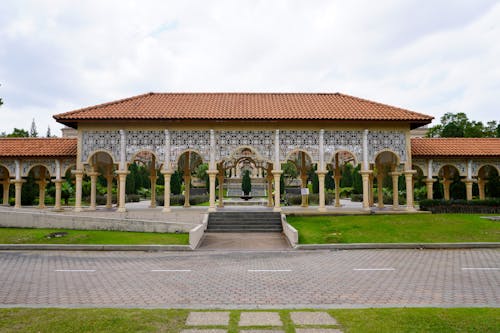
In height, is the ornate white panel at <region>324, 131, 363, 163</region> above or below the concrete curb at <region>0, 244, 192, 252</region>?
above

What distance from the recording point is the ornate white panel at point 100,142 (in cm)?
1956

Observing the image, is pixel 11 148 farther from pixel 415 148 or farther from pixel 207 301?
pixel 415 148

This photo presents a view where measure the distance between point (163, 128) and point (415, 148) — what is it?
15.3 m

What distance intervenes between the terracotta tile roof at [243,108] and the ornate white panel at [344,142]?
108 centimetres

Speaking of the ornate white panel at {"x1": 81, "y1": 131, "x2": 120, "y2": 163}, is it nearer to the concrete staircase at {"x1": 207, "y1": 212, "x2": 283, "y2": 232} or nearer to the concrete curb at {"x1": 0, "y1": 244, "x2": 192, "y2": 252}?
the concrete staircase at {"x1": 207, "y1": 212, "x2": 283, "y2": 232}

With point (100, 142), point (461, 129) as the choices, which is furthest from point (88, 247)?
point (461, 129)

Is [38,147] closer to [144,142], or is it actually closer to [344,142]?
[144,142]

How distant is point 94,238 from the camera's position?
558 inches

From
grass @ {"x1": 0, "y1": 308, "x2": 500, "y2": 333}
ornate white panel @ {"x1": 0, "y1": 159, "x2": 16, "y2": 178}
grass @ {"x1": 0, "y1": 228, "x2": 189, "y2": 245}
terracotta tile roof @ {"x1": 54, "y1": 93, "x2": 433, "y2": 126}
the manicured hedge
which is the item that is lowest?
grass @ {"x1": 0, "y1": 228, "x2": 189, "y2": 245}

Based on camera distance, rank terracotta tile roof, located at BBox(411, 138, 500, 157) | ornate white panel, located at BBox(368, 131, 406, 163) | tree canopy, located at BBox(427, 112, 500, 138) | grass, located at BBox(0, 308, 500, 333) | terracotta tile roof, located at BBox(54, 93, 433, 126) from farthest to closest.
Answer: tree canopy, located at BBox(427, 112, 500, 138) < terracotta tile roof, located at BBox(411, 138, 500, 157) < ornate white panel, located at BBox(368, 131, 406, 163) < terracotta tile roof, located at BBox(54, 93, 433, 126) < grass, located at BBox(0, 308, 500, 333)

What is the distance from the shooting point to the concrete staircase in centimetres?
1720

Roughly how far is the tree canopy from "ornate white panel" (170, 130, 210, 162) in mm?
28860

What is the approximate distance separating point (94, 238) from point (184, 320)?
1059 centimetres

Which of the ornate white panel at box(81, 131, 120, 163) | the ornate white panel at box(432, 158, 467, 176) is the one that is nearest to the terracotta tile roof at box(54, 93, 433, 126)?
the ornate white panel at box(81, 131, 120, 163)
